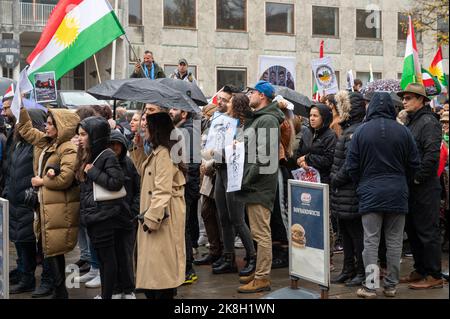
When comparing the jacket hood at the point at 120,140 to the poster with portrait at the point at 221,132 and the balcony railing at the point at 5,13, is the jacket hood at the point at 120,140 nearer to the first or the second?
the poster with portrait at the point at 221,132

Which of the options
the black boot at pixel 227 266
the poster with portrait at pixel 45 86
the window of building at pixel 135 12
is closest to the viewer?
the poster with portrait at pixel 45 86

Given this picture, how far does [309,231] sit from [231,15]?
28.1m

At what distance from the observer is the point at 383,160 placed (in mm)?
6848

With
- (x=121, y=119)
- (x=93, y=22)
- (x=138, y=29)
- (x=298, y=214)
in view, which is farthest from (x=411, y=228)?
(x=138, y=29)

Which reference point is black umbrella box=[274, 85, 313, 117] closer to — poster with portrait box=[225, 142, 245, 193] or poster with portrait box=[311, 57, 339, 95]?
poster with portrait box=[311, 57, 339, 95]

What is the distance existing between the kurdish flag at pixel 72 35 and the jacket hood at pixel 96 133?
1.44 metres

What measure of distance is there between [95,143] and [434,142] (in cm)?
346

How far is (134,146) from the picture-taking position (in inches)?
292

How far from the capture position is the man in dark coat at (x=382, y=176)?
6.84 meters

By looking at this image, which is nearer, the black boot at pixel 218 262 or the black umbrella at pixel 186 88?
the black umbrella at pixel 186 88

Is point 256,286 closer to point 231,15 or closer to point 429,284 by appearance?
point 429,284

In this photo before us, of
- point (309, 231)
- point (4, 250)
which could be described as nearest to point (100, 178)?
point (4, 250)

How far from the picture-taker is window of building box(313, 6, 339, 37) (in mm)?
35812

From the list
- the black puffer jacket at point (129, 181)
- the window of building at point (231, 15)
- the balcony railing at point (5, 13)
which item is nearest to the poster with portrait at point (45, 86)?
the black puffer jacket at point (129, 181)
